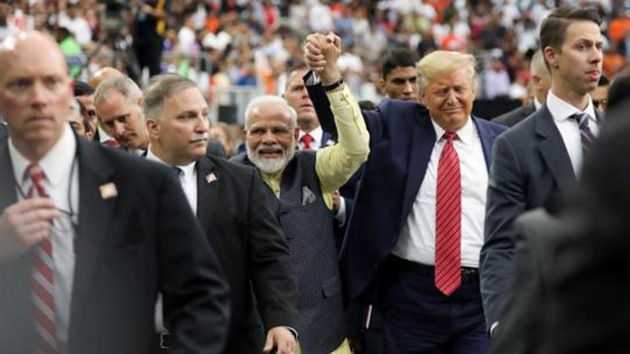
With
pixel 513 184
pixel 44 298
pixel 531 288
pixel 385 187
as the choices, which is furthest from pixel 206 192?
pixel 531 288

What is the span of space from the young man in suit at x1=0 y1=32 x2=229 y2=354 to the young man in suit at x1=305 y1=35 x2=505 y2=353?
3.38m

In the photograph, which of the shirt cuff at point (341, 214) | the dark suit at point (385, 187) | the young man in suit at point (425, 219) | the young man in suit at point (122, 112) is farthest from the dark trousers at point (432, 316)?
the young man in suit at point (122, 112)

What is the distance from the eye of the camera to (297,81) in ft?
32.0

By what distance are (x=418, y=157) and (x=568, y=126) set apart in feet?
4.48

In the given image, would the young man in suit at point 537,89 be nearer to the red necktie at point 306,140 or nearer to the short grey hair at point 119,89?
the red necktie at point 306,140

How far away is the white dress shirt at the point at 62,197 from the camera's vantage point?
4.27m

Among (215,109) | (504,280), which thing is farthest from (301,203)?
(215,109)

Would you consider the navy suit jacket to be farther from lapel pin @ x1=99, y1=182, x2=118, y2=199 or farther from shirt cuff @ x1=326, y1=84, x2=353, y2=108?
lapel pin @ x1=99, y1=182, x2=118, y2=199

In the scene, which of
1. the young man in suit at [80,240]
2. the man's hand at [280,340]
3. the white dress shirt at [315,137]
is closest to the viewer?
the young man in suit at [80,240]

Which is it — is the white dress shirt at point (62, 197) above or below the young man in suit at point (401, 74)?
above

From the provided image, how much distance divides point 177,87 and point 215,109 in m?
14.8

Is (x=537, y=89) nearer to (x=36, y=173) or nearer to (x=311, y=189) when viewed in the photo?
(x=311, y=189)

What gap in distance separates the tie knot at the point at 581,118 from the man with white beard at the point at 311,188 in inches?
47.4

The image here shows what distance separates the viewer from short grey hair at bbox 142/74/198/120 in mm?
7113
